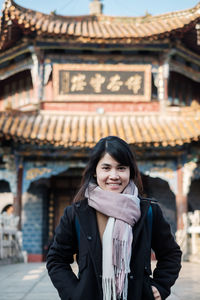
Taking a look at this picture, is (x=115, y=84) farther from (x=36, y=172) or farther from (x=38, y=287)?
(x=38, y=287)

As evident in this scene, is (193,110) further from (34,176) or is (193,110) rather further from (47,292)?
(47,292)

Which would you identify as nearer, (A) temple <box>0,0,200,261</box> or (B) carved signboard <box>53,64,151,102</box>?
(A) temple <box>0,0,200,261</box>

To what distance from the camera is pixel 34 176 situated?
31.1 ft

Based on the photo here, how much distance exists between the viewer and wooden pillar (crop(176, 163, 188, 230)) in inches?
363

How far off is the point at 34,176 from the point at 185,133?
12.7 feet

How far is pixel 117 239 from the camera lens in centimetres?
170

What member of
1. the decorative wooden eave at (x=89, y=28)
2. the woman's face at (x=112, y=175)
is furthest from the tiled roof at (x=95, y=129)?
the woman's face at (x=112, y=175)

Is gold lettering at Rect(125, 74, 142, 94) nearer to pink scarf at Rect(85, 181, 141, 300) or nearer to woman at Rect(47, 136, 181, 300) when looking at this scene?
woman at Rect(47, 136, 181, 300)

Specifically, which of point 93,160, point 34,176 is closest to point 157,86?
point 34,176

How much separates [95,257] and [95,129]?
760cm

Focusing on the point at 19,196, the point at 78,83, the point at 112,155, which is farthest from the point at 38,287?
the point at 78,83

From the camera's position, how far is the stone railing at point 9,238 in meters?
7.91

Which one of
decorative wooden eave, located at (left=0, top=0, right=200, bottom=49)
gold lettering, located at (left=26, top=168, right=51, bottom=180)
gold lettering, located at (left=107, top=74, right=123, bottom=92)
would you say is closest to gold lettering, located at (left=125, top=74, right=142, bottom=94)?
gold lettering, located at (left=107, top=74, right=123, bottom=92)

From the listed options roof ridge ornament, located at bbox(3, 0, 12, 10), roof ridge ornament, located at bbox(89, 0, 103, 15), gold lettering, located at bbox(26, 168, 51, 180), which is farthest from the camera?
roof ridge ornament, located at bbox(89, 0, 103, 15)
